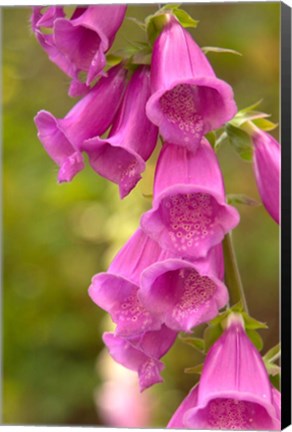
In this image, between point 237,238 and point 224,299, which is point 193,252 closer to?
point 224,299

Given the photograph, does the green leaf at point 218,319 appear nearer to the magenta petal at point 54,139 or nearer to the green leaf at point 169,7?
the magenta petal at point 54,139

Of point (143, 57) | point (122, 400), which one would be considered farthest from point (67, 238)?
point (143, 57)

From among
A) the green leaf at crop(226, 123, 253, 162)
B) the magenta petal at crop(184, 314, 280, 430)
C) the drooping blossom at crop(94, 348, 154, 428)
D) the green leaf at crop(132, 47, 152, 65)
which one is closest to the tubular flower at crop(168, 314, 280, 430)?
the magenta petal at crop(184, 314, 280, 430)

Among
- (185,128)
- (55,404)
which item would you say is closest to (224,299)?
(185,128)

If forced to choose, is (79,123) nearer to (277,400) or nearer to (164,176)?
(164,176)

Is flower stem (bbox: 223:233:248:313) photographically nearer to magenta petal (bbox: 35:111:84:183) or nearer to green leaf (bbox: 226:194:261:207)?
green leaf (bbox: 226:194:261:207)
